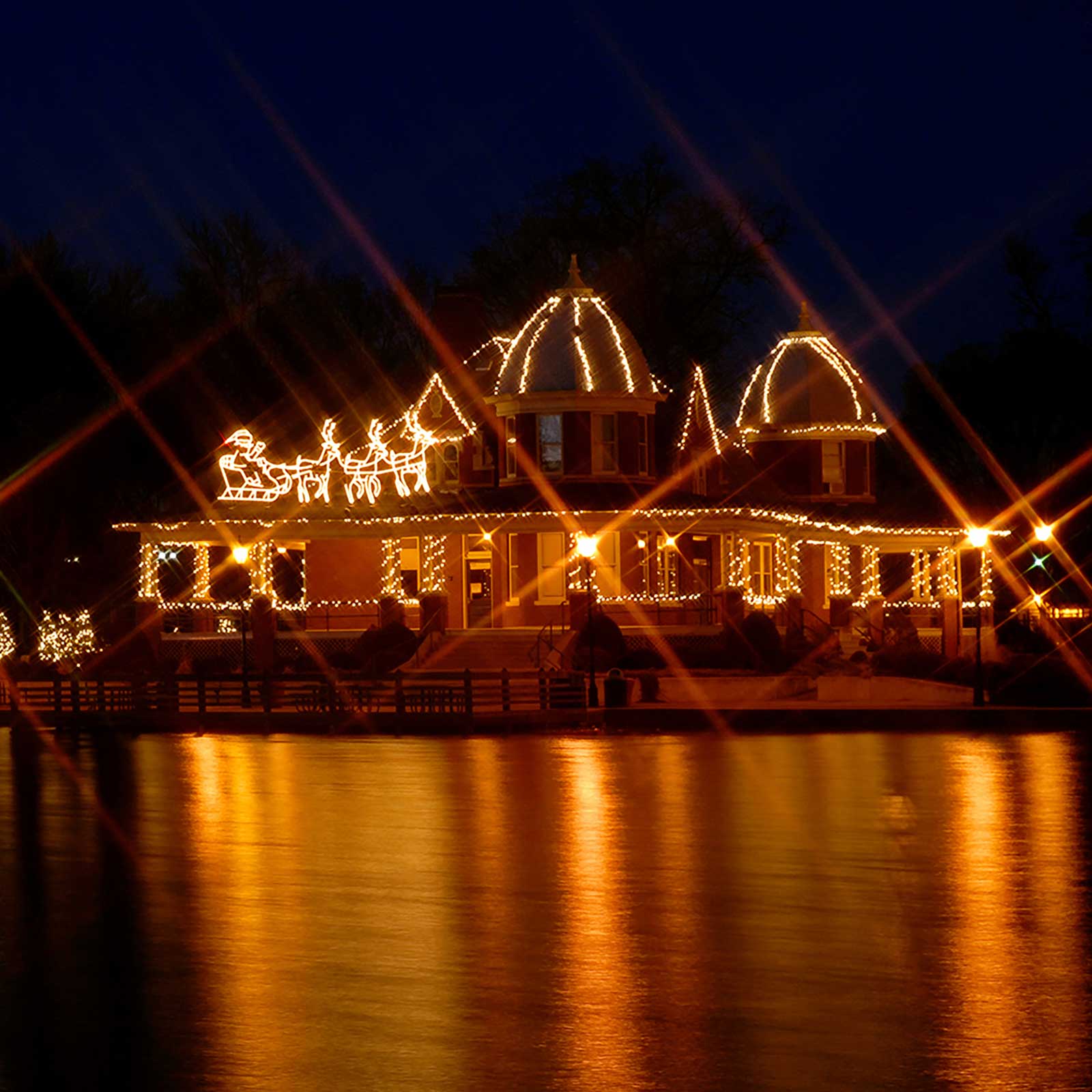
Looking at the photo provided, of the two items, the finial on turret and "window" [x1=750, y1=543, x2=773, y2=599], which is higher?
the finial on turret

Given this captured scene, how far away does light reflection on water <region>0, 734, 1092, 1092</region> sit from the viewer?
10180 mm

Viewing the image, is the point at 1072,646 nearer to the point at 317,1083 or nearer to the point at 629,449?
the point at 629,449

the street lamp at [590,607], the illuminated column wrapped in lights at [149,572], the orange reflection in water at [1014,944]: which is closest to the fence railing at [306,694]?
the street lamp at [590,607]

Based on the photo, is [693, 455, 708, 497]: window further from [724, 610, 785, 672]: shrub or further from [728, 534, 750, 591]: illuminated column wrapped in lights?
[724, 610, 785, 672]: shrub

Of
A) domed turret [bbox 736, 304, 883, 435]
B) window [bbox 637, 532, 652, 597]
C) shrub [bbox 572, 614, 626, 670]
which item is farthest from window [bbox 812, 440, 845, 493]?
shrub [bbox 572, 614, 626, 670]

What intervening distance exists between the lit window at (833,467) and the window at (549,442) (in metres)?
11.4

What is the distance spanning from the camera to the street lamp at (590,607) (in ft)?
132

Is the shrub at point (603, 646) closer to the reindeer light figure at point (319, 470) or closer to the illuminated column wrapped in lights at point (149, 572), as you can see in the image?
the reindeer light figure at point (319, 470)

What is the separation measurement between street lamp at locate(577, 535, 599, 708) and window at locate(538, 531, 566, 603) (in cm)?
145

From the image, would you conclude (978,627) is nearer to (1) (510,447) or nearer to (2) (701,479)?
(2) (701,479)

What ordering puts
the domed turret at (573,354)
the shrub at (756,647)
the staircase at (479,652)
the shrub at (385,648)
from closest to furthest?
1. the shrub at (756,647)
2. the staircase at (479,652)
3. the shrub at (385,648)
4. the domed turret at (573,354)

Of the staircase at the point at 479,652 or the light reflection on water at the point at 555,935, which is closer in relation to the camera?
the light reflection on water at the point at 555,935

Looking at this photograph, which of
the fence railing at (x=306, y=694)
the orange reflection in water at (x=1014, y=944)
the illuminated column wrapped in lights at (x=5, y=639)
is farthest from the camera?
the illuminated column wrapped in lights at (x=5, y=639)

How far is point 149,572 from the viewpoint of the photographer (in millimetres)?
52219
